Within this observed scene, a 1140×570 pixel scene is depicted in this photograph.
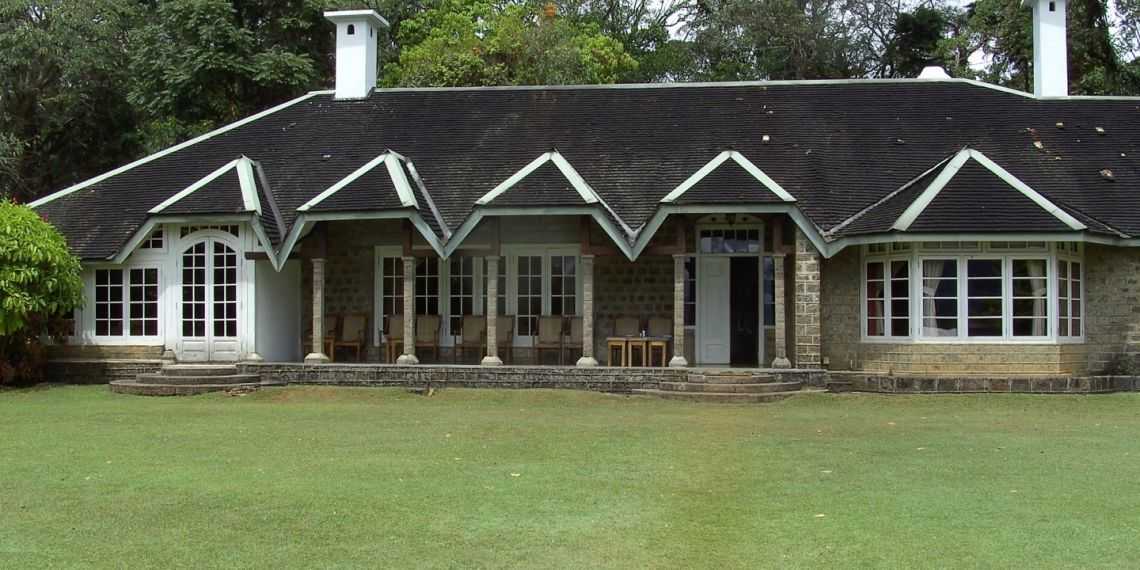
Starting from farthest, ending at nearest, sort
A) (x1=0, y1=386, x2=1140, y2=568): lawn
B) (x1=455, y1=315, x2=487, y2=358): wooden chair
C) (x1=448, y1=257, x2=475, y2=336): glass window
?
(x1=448, y1=257, x2=475, y2=336): glass window, (x1=455, y1=315, x2=487, y2=358): wooden chair, (x1=0, y1=386, x2=1140, y2=568): lawn

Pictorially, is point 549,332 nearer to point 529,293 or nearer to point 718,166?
point 529,293

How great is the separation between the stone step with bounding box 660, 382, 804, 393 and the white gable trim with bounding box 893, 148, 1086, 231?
2.98m

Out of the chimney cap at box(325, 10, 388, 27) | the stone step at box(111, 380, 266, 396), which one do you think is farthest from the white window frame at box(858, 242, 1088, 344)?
the chimney cap at box(325, 10, 388, 27)

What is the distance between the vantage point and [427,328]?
20.6 m

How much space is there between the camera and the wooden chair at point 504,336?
20.2 metres

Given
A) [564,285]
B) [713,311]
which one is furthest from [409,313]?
[713,311]

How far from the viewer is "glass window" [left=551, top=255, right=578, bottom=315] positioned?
20.5 meters

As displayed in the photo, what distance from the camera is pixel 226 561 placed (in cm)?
696

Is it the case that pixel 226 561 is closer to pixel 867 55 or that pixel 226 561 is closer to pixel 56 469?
pixel 56 469

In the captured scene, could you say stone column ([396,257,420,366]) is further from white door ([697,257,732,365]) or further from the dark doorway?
the dark doorway

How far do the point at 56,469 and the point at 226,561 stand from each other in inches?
160

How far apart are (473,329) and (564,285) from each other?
1791 millimetres

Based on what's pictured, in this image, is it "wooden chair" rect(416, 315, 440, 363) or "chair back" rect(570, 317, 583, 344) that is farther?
"wooden chair" rect(416, 315, 440, 363)

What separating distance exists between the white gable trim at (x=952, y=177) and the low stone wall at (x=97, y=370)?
1247cm
